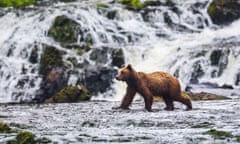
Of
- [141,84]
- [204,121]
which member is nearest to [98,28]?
[141,84]

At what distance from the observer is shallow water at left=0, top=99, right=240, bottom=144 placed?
42.0 ft

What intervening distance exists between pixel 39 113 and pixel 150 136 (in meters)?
6.90

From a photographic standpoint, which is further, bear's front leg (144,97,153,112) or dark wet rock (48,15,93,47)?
dark wet rock (48,15,93,47)

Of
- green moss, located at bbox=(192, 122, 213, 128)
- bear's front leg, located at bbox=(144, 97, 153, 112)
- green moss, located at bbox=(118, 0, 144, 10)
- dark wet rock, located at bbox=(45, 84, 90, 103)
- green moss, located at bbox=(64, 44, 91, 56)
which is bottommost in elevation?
dark wet rock, located at bbox=(45, 84, 90, 103)

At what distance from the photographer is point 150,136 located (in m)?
13.0

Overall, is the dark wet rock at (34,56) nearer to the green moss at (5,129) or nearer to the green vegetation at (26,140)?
the green moss at (5,129)

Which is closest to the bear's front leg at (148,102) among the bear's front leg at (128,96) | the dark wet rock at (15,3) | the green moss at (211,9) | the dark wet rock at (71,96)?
the bear's front leg at (128,96)

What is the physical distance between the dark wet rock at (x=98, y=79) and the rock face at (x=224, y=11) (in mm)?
9515

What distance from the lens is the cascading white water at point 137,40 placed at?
97.7 ft

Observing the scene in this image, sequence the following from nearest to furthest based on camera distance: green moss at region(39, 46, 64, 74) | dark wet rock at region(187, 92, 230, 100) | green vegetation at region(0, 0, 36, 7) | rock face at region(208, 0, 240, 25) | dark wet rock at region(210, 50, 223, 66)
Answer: dark wet rock at region(187, 92, 230, 100) < dark wet rock at region(210, 50, 223, 66) < green moss at region(39, 46, 64, 74) < rock face at region(208, 0, 240, 25) < green vegetation at region(0, 0, 36, 7)

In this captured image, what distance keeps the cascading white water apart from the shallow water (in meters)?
10.2

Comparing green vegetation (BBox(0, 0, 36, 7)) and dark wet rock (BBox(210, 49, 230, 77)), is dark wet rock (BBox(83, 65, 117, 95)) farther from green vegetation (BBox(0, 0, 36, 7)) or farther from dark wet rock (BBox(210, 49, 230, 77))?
green vegetation (BBox(0, 0, 36, 7))

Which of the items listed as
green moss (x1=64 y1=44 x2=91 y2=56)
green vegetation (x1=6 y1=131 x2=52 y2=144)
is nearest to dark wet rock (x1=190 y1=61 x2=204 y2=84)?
green moss (x1=64 y1=44 x2=91 y2=56)

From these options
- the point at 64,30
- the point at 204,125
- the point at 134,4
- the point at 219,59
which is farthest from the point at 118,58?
the point at 204,125
